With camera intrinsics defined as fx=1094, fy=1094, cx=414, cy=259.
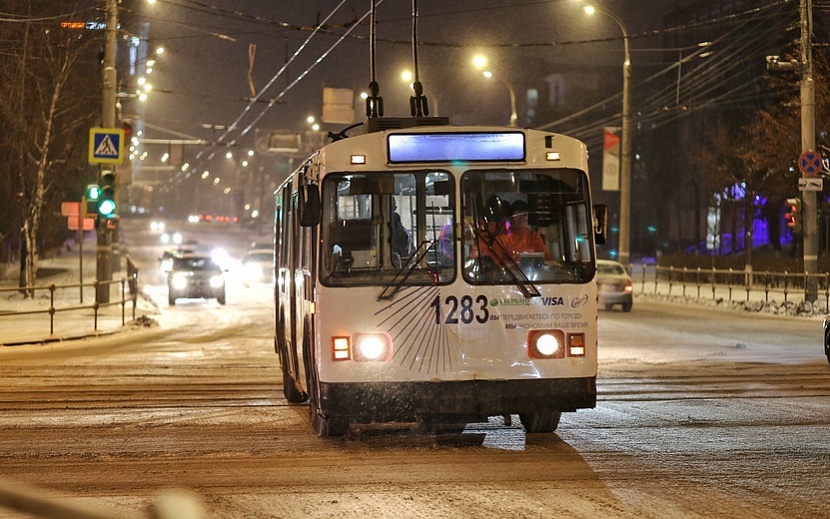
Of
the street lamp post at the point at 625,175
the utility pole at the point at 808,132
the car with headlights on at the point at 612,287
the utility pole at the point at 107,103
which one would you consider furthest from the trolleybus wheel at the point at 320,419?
the street lamp post at the point at 625,175

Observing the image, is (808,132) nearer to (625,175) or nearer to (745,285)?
(625,175)

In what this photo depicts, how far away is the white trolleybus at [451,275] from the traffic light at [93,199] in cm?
1825

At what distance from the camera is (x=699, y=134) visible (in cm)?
7112

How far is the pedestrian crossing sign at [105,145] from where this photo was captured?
25.4 m

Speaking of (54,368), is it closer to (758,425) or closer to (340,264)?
(340,264)

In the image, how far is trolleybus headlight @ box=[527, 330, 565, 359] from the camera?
910 centimetres

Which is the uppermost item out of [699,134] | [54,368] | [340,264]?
[699,134]

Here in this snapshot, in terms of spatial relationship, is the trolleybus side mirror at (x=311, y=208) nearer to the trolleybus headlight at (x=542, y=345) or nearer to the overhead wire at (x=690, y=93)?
the trolleybus headlight at (x=542, y=345)

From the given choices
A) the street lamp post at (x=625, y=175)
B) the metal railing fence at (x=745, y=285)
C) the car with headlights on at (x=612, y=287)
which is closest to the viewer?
the car with headlights on at (x=612, y=287)

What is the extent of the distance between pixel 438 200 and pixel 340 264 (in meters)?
0.98

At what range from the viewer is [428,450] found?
923 cm

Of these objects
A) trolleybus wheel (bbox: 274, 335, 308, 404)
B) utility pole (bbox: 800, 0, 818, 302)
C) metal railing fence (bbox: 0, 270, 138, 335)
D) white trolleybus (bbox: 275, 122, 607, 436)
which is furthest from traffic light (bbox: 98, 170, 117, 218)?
white trolleybus (bbox: 275, 122, 607, 436)

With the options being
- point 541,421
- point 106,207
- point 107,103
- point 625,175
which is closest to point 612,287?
point 625,175

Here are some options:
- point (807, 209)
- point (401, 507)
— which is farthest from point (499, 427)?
point (807, 209)
